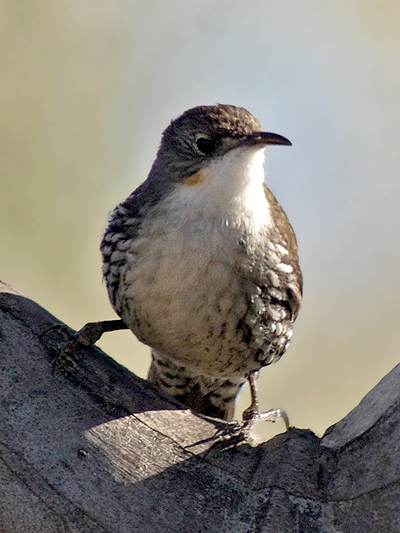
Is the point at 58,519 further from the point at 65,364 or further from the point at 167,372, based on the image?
the point at 167,372

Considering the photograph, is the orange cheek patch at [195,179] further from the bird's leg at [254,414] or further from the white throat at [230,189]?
the bird's leg at [254,414]

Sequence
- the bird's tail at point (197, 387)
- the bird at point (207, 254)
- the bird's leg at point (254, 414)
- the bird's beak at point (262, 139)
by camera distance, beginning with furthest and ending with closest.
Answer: the bird's tail at point (197, 387)
the bird's leg at point (254, 414)
the bird at point (207, 254)
the bird's beak at point (262, 139)

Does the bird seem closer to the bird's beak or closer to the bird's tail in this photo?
the bird's beak

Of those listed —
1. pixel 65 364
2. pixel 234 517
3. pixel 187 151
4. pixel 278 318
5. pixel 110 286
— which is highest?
pixel 187 151

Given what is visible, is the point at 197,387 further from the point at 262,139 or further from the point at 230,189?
the point at 262,139

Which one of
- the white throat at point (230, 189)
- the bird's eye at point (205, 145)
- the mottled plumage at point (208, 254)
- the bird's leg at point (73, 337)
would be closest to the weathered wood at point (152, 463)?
the bird's leg at point (73, 337)

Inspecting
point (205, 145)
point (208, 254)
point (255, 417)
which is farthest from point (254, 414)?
point (205, 145)

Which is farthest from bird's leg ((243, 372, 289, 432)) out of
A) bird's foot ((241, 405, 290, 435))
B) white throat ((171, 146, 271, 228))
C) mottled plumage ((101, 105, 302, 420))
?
white throat ((171, 146, 271, 228))

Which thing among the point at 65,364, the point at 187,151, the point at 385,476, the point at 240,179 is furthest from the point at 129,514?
the point at 187,151
